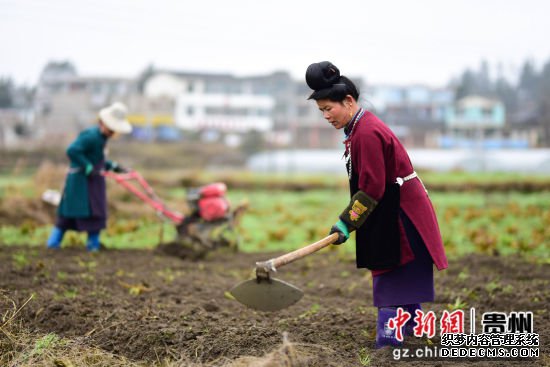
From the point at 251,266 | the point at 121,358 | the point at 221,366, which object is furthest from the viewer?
the point at 251,266

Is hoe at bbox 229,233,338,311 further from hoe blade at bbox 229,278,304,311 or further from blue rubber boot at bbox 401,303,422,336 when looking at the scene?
blue rubber boot at bbox 401,303,422,336

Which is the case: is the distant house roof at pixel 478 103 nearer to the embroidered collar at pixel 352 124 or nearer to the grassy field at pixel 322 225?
the grassy field at pixel 322 225

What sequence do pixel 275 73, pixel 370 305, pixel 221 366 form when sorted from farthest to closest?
1. pixel 275 73
2. pixel 370 305
3. pixel 221 366

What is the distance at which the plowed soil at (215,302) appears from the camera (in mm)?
4445

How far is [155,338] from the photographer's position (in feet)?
15.1

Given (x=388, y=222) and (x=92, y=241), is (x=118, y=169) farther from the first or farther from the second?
(x=388, y=222)

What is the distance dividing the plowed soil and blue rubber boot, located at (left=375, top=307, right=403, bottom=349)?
0.48 ft

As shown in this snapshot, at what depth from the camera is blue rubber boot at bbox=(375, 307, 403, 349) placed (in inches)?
179

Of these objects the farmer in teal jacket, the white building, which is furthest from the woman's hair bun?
the white building

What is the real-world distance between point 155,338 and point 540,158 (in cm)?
2500

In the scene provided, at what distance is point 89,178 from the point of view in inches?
351

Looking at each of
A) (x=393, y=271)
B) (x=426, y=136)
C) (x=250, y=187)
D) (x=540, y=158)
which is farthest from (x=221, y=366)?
(x=426, y=136)

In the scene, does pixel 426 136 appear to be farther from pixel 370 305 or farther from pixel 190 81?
pixel 370 305

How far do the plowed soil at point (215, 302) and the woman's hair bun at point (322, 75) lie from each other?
165 cm
